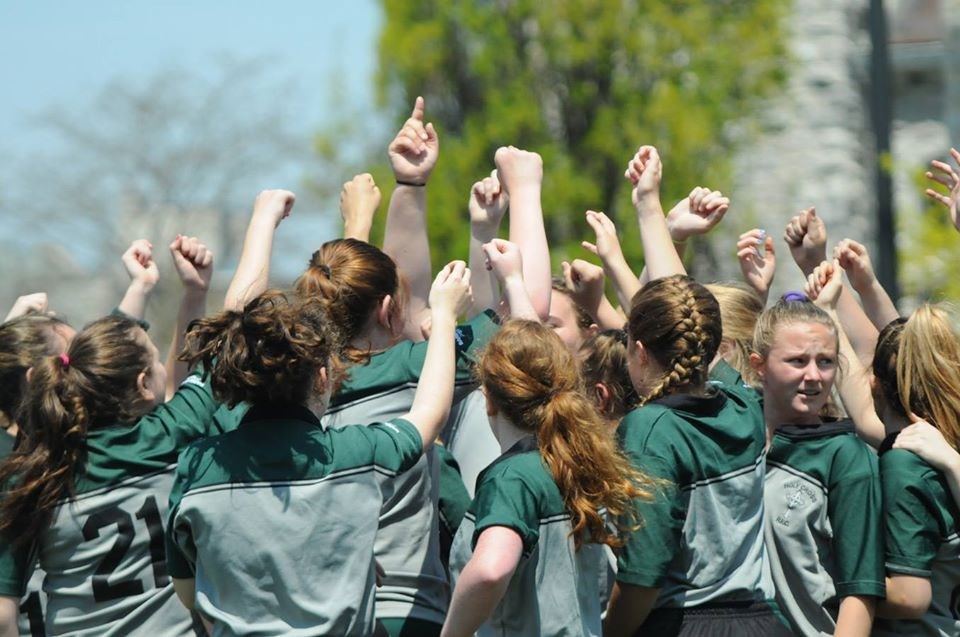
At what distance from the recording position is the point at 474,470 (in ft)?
15.6

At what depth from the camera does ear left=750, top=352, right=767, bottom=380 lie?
445 cm

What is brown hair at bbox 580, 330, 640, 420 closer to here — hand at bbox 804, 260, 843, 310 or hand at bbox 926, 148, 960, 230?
hand at bbox 804, 260, 843, 310

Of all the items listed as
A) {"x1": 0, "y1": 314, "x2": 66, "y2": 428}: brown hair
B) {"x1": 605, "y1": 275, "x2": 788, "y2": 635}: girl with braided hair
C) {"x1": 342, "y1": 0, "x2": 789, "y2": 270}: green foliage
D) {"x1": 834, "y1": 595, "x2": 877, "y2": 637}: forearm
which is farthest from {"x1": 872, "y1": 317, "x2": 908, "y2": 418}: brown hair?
{"x1": 342, "y1": 0, "x2": 789, "y2": 270}: green foliage

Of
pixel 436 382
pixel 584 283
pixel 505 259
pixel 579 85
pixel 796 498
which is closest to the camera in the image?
pixel 436 382

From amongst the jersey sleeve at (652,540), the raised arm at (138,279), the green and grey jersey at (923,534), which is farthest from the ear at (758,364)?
the raised arm at (138,279)

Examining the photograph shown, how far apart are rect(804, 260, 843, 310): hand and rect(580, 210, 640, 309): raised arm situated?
57 centimetres

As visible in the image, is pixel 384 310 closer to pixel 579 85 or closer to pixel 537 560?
pixel 537 560

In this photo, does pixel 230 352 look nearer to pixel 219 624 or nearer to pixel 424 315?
pixel 219 624

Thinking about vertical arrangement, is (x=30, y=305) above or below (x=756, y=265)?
above

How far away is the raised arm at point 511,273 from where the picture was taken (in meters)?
4.41

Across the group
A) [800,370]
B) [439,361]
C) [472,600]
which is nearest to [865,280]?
[800,370]

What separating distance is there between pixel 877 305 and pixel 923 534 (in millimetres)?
1359

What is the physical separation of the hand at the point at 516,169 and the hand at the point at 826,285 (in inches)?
37.5

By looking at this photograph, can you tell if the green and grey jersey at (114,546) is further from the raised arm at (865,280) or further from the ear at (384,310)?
the raised arm at (865,280)
